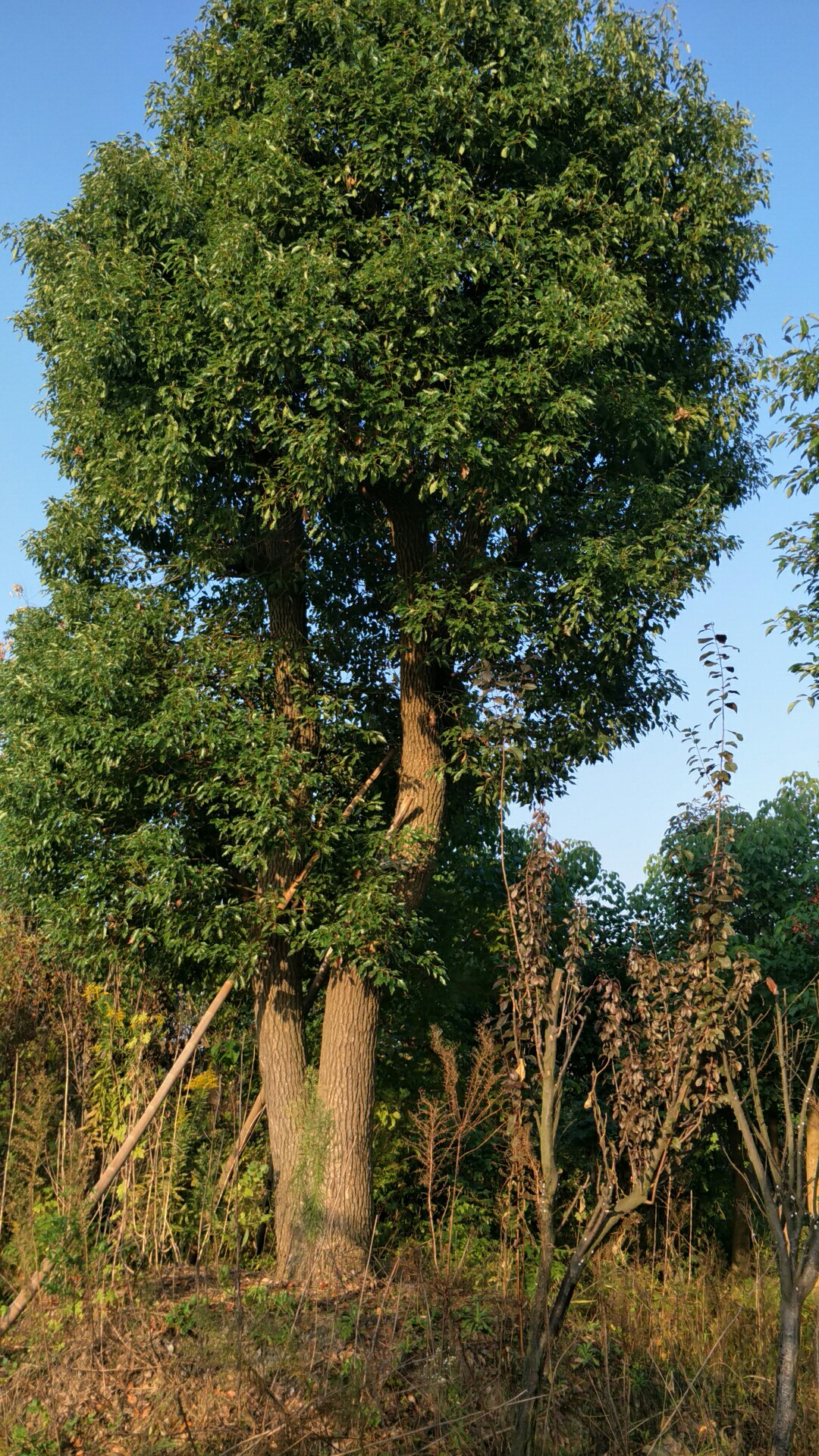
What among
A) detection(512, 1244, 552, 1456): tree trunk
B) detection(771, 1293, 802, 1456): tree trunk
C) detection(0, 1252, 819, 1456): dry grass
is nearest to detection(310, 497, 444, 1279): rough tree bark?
detection(0, 1252, 819, 1456): dry grass

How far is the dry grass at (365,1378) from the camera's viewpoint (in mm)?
5363

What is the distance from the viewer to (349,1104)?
31.1 ft

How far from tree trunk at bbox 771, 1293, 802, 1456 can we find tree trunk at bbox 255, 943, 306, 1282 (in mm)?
5374

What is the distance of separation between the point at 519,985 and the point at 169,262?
6688mm

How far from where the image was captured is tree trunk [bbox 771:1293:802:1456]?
15.3ft

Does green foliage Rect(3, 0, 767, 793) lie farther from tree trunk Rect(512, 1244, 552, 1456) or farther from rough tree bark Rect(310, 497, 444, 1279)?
tree trunk Rect(512, 1244, 552, 1456)

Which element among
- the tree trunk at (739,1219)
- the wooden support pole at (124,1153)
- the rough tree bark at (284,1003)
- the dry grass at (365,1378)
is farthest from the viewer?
the tree trunk at (739,1219)

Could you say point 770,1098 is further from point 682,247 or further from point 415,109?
point 415,109

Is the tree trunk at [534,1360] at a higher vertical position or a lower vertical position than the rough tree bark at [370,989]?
lower

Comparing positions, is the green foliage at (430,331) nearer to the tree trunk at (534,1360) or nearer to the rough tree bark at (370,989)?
the rough tree bark at (370,989)

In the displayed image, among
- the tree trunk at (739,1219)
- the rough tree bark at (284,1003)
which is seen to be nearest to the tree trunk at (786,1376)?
the rough tree bark at (284,1003)

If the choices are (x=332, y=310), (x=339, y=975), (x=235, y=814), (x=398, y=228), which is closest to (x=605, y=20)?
(x=398, y=228)

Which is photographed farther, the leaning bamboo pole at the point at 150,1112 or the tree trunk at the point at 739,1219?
the tree trunk at the point at 739,1219

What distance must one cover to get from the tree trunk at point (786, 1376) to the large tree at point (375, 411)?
408cm
